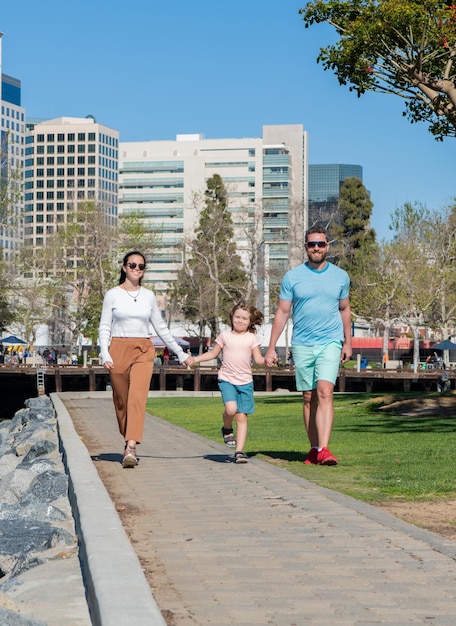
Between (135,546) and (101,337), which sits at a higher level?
(101,337)

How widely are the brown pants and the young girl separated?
0.66m

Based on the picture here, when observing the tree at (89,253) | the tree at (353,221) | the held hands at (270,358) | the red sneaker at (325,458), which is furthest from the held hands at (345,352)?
the tree at (353,221)

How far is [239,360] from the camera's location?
1129cm

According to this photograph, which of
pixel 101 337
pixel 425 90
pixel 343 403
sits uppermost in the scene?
pixel 425 90

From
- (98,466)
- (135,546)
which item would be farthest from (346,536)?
(98,466)

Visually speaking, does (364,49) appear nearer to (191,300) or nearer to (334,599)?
(334,599)

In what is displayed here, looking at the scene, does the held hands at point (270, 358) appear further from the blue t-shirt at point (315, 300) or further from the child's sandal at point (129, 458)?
the child's sandal at point (129, 458)

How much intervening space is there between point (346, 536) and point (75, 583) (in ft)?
5.17

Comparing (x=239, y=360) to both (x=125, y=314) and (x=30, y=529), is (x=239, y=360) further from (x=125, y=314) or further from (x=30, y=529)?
(x=30, y=529)

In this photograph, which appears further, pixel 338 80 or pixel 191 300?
pixel 191 300

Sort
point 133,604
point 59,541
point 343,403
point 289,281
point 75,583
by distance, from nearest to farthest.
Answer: point 133,604 < point 75,583 < point 59,541 < point 289,281 < point 343,403

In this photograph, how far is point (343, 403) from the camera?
2714cm

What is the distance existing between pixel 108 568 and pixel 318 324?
18.6 feet

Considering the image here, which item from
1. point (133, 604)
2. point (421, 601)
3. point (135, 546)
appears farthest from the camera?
point (135, 546)
